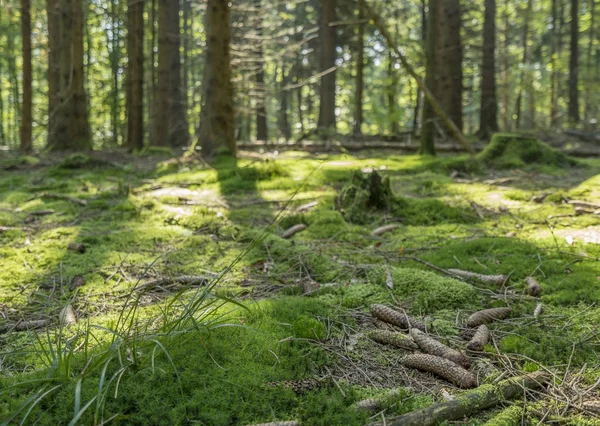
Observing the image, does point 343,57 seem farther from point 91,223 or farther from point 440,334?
point 440,334

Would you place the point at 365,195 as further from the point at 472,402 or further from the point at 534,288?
the point at 472,402

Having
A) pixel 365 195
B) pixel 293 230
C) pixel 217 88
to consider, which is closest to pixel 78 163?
pixel 217 88

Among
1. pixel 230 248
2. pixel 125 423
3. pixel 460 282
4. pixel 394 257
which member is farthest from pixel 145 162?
pixel 125 423

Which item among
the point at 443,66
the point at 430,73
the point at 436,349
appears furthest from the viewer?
the point at 443,66

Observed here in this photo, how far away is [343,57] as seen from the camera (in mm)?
25719

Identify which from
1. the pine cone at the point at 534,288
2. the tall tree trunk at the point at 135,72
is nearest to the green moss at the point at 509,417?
the pine cone at the point at 534,288

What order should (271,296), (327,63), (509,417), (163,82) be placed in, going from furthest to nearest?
(327,63)
(163,82)
(271,296)
(509,417)

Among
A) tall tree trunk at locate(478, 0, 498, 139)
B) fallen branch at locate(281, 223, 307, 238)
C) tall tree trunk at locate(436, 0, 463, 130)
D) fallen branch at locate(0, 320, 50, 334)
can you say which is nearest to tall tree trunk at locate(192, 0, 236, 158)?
fallen branch at locate(281, 223, 307, 238)

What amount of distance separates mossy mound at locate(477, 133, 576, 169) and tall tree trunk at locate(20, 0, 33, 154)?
10.7 m

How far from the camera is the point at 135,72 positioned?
1357cm

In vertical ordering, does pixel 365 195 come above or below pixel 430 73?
below

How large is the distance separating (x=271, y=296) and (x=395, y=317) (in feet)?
2.53

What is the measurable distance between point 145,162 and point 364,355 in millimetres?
9282

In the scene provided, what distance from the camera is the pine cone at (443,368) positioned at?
1.99 metres
